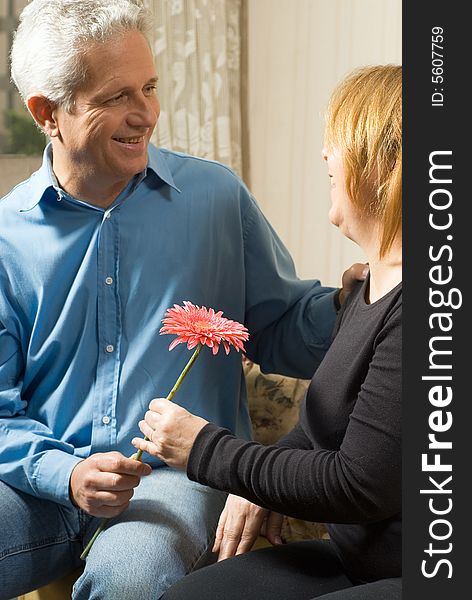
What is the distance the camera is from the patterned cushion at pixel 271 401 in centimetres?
207

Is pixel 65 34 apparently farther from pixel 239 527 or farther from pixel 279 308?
pixel 239 527

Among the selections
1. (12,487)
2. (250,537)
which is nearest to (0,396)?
(12,487)

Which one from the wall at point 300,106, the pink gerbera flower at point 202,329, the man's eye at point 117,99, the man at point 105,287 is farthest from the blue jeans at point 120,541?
the wall at point 300,106

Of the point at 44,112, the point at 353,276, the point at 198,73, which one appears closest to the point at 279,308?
the point at 353,276

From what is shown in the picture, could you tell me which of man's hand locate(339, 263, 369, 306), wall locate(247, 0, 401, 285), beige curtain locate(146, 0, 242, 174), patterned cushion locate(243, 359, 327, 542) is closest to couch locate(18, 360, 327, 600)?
patterned cushion locate(243, 359, 327, 542)

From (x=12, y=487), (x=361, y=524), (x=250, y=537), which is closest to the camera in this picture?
(x=361, y=524)

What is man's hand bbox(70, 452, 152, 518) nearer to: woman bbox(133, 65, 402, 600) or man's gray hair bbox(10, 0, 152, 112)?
woman bbox(133, 65, 402, 600)

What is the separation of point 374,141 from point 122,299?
28.6 inches

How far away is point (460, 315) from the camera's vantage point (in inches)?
42.7

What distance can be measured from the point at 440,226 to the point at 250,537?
29.4 inches

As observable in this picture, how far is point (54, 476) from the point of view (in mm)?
1696

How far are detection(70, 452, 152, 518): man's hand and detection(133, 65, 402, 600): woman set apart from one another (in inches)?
5.1

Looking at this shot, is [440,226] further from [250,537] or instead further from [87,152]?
[87,152]

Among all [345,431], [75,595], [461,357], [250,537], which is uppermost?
[461,357]
